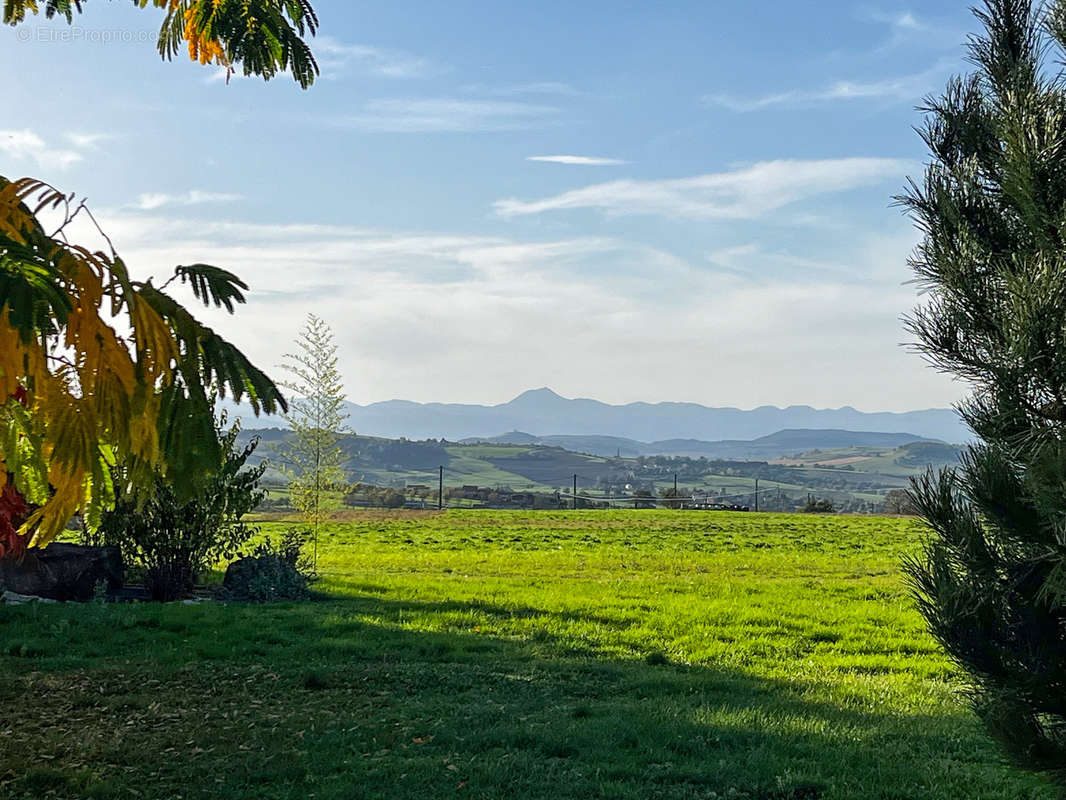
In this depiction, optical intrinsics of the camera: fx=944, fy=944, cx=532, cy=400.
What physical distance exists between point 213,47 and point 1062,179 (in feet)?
20.4

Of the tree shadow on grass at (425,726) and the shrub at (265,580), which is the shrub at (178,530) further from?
the tree shadow on grass at (425,726)

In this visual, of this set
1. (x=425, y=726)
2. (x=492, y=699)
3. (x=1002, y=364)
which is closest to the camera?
(x=1002, y=364)

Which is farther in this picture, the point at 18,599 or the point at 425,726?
the point at 18,599

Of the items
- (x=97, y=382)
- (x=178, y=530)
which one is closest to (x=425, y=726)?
(x=97, y=382)

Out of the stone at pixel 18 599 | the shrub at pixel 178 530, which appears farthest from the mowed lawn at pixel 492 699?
the shrub at pixel 178 530

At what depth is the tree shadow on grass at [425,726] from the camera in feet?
18.8

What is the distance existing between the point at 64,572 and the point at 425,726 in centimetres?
780

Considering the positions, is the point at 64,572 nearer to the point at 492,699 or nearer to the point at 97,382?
the point at 492,699

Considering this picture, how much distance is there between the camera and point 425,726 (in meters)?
6.90

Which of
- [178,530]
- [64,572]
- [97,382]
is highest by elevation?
[97,382]

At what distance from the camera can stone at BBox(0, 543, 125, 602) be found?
12.3 metres

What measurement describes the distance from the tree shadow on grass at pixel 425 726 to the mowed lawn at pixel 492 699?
0.02m

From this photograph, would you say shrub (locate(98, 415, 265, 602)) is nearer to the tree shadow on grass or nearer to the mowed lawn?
the mowed lawn

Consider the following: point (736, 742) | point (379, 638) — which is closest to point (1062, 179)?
point (736, 742)
